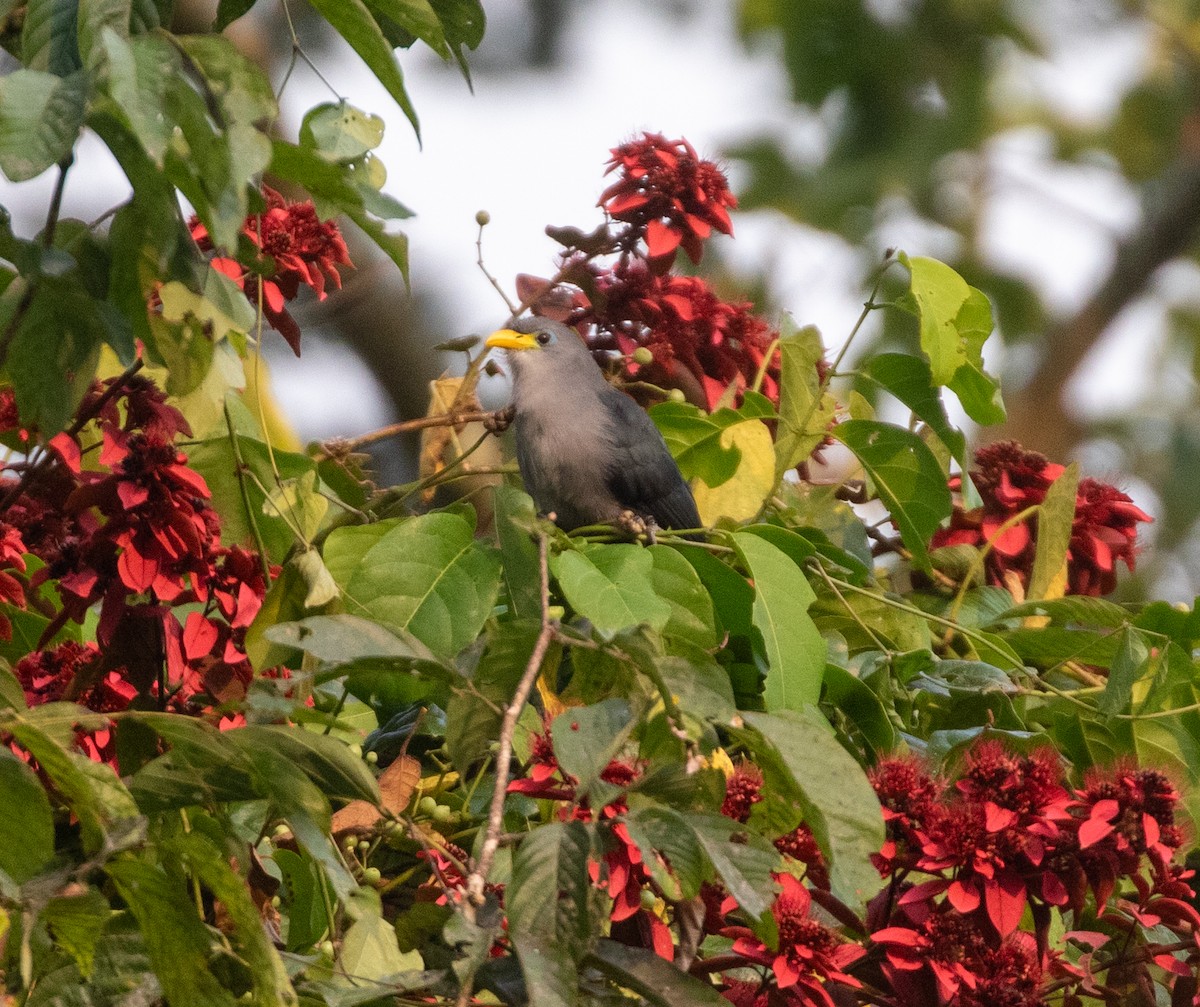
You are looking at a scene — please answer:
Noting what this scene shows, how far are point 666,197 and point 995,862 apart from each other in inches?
Answer: 61.9

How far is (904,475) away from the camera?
2.44m

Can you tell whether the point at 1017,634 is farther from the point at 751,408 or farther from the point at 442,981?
the point at 442,981

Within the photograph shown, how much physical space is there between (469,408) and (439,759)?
0.77m

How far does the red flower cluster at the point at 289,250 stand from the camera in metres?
2.33

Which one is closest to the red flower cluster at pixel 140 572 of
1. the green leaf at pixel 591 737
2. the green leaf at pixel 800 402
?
the green leaf at pixel 591 737

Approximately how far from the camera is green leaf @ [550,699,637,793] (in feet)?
4.21

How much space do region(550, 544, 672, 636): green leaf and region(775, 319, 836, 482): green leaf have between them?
1.94 ft

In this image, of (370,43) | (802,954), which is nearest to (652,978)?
(802,954)

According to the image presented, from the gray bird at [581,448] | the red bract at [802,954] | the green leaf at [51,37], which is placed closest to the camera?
the green leaf at [51,37]

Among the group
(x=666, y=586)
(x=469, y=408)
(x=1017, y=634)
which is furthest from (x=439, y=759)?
(x=1017, y=634)

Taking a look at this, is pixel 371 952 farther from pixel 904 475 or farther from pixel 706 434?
pixel 904 475

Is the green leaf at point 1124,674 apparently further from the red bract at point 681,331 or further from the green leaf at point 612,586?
the red bract at point 681,331

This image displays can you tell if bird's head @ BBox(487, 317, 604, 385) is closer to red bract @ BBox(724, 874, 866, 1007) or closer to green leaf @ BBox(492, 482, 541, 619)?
green leaf @ BBox(492, 482, 541, 619)

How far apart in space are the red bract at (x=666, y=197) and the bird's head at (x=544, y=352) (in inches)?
21.8
